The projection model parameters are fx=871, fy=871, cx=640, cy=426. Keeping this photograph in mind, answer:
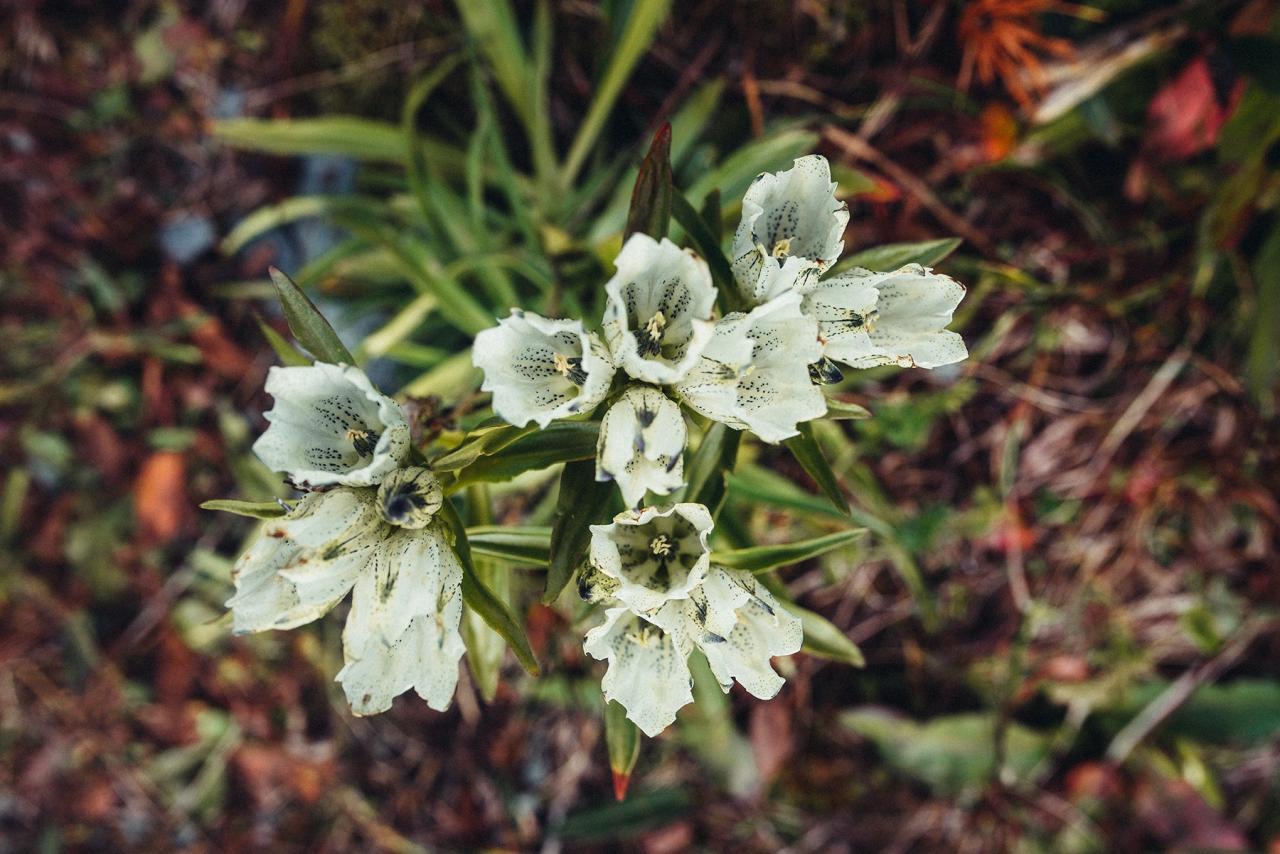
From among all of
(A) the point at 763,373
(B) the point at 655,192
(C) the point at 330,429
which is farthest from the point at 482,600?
(B) the point at 655,192

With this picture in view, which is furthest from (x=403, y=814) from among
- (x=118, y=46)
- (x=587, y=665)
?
(x=118, y=46)

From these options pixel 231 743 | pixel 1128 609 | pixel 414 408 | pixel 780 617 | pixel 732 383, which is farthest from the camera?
pixel 231 743

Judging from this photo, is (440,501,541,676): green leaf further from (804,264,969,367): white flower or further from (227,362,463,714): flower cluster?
(804,264,969,367): white flower

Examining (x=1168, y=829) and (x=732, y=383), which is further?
(x=1168, y=829)

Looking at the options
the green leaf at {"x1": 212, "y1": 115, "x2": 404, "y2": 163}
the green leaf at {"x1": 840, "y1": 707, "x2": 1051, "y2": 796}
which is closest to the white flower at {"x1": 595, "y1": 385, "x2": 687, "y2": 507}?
the green leaf at {"x1": 212, "y1": 115, "x2": 404, "y2": 163}

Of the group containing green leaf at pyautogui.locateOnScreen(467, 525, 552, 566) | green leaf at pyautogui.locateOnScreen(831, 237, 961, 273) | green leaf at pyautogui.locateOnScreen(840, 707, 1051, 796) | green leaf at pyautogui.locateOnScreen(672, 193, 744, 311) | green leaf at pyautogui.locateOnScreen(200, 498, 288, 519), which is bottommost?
green leaf at pyautogui.locateOnScreen(840, 707, 1051, 796)

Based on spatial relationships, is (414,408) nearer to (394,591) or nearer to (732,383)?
(394,591)
